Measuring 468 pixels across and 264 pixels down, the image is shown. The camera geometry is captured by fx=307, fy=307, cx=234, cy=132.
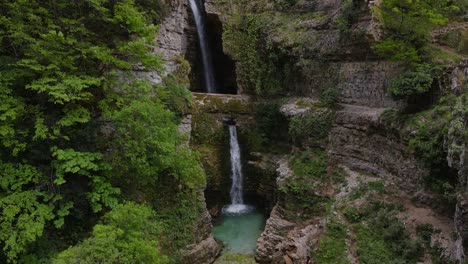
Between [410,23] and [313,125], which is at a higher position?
[410,23]

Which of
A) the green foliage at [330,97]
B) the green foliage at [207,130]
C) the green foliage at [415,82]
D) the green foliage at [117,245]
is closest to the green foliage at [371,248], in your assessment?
the green foliage at [415,82]

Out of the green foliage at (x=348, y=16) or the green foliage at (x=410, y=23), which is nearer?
the green foliage at (x=410, y=23)

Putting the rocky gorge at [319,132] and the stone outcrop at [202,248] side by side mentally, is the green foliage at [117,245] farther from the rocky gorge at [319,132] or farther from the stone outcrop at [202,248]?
the rocky gorge at [319,132]

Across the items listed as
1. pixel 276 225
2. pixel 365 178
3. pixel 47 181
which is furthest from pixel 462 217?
pixel 47 181

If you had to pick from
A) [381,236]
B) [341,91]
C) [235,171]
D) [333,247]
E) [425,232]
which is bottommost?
[333,247]

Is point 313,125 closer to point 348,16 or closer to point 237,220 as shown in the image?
point 348,16

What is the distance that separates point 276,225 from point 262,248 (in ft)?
4.49

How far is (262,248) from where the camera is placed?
14.1m

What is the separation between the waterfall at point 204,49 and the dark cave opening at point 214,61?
0.93 feet

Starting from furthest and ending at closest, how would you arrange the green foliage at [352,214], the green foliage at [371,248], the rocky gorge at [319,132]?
1. the green foliage at [352,214]
2. the rocky gorge at [319,132]
3. the green foliage at [371,248]

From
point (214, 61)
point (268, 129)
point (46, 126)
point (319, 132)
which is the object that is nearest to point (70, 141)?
point (46, 126)

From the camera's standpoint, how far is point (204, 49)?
2328 cm

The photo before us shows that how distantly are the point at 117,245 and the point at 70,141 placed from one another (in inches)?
158

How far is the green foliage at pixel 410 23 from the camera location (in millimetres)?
13079
